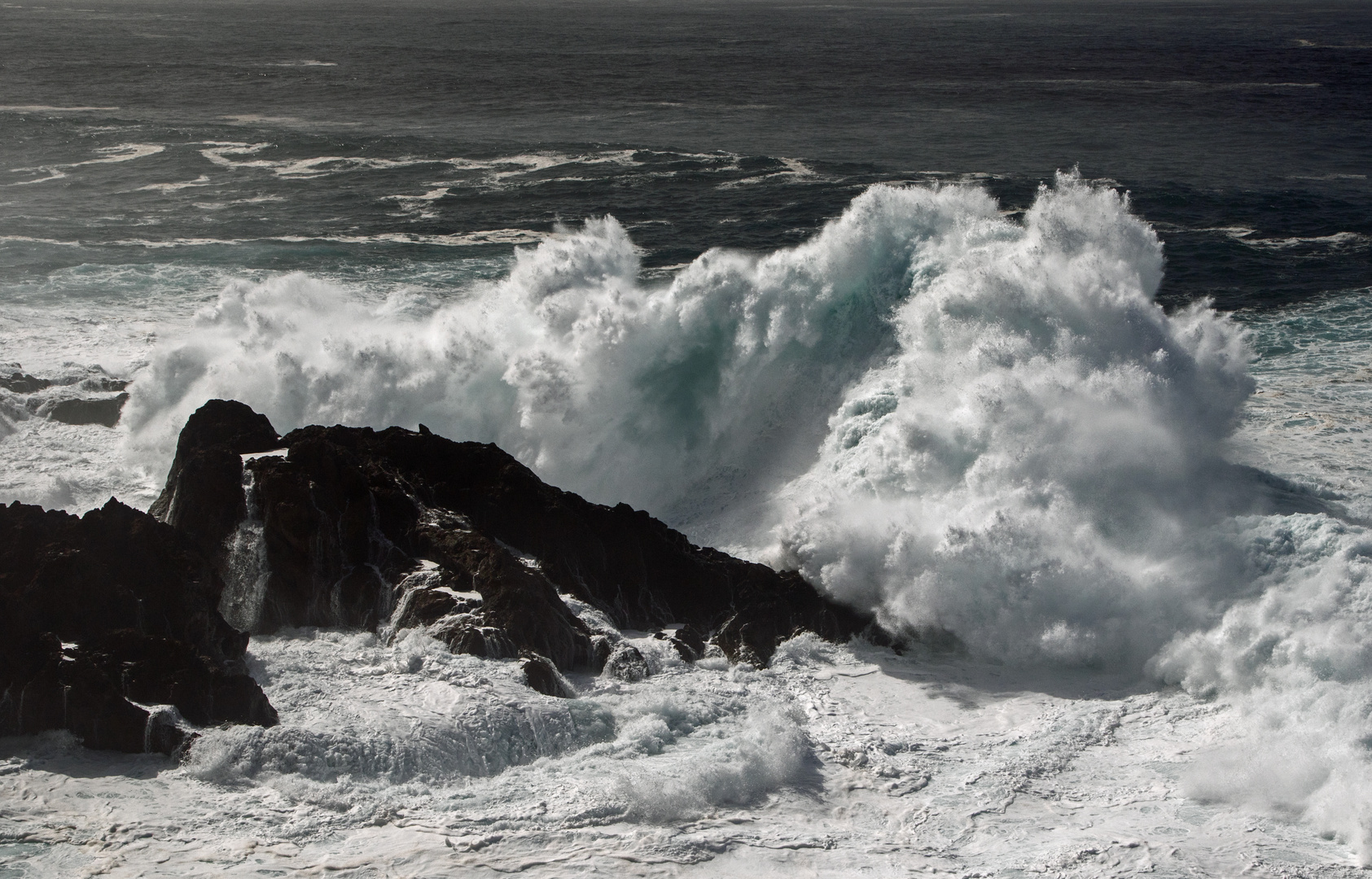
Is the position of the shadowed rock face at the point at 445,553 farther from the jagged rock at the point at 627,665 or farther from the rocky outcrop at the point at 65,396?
the rocky outcrop at the point at 65,396

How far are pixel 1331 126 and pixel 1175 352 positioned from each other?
37150 millimetres

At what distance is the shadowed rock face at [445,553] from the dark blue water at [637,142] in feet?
48.4

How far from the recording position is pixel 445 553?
542 inches

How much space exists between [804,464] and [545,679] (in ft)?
22.7

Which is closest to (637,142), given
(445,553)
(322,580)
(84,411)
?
(84,411)

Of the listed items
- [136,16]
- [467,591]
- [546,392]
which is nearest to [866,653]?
[467,591]

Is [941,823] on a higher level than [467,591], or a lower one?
lower

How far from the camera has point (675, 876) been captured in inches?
385

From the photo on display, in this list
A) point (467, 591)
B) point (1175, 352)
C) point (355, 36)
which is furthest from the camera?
point (355, 36)

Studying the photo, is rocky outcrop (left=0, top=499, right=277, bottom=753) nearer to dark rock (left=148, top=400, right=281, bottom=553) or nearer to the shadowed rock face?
dark rock (left=148, top=400, right=281, bottom=553)

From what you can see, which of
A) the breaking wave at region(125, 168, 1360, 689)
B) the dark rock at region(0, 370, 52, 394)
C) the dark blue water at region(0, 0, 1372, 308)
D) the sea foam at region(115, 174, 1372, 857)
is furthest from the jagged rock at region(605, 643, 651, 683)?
the dark blue water at region(0, 0, 1372, 308)

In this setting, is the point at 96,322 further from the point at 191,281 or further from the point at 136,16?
the point at 136,16

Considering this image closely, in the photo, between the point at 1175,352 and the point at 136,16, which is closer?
the point at 1175,352

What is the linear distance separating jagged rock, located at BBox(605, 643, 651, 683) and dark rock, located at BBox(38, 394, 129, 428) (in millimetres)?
11412
